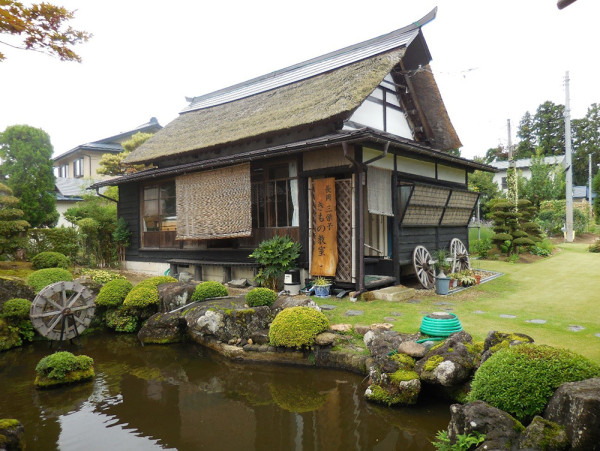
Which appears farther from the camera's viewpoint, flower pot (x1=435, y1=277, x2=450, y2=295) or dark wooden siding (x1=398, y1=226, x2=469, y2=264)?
dark wooden siding (x1=398, y1=226, x2=469, y2=264)

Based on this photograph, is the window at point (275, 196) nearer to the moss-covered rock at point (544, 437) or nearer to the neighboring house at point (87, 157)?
the moss-covered rock at point (544, 437)

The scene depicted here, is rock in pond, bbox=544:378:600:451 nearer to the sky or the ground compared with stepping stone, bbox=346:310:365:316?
nearer to the sky

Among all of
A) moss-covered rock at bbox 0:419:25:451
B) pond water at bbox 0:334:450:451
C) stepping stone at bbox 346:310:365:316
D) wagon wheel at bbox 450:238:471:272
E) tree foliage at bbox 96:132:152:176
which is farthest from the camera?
tree foliage at bbox 96:132:152:176

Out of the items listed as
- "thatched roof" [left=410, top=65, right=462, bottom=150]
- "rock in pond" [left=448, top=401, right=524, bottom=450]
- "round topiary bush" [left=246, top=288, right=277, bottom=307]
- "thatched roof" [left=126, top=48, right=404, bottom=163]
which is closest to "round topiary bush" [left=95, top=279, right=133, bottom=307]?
"round topiary bush" [left=246, top=288, right=277, bottom=307]

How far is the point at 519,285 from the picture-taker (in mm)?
10570

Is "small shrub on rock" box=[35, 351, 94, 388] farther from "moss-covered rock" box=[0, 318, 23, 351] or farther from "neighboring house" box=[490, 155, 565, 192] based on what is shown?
"neighboring house" box=[490, 155, 565, 192]

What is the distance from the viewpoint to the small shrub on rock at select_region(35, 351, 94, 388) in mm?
5880

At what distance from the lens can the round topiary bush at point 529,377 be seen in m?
3.34

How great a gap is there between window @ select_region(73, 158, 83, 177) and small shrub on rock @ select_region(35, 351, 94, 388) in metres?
28.4

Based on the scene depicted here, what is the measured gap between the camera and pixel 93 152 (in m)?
29.5

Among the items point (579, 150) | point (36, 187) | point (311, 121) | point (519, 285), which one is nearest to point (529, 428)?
point (311, 121)

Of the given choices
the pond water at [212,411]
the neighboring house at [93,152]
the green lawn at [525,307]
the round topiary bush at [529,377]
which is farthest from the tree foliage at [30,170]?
the round topiary bush at [529,377]

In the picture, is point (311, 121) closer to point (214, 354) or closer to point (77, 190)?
point (214, 354)

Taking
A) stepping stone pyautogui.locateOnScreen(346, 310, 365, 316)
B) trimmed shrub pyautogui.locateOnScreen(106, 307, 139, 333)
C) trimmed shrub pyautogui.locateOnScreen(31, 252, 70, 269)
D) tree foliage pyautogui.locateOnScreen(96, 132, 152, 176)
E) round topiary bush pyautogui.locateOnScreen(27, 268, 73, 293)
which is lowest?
trimmed shrub pyautogui.locateOnScreen(106, 307, 139, 333)
